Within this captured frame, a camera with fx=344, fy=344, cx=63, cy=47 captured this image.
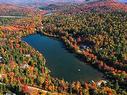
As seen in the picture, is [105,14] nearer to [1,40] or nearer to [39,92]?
[1,40]

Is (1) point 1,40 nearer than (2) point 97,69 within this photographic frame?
No

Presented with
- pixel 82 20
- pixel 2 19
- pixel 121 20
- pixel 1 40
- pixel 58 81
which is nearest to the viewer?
pixel 58 81

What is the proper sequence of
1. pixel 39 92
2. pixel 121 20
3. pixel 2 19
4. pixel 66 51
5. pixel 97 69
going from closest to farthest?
1. pixel 39 92
2. pixel 97 69
3. pixel 66 51
4. pixel 121 20
5. pixel 2 19

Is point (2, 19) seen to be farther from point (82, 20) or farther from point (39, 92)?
point (39, 92)

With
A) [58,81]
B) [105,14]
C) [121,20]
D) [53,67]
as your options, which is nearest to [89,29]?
[121,20]

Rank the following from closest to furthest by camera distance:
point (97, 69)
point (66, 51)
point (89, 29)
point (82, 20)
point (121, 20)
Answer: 1. point (97, 69)
2. point (66, 51)
3. point (89, 29)
4. point (121, 20)
5. point (82, 20)

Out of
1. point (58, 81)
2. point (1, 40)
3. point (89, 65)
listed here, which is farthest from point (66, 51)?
point (58, 81)
